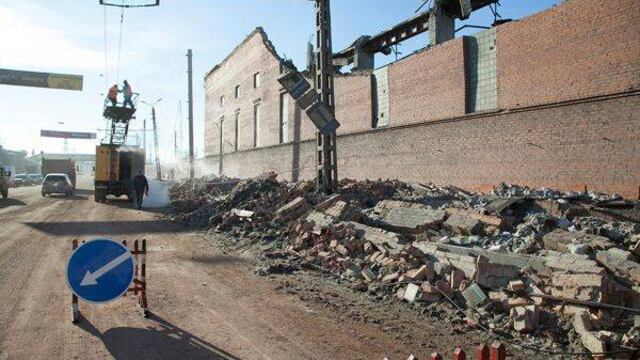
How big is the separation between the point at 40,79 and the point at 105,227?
2703cm

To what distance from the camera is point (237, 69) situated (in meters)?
39.3

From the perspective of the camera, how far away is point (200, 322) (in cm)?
640

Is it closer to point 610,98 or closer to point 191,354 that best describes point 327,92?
point 610,98

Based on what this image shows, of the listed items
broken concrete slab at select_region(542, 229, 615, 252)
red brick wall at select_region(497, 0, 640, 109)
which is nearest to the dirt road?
broken concrete slab at select_region(542, 229, 615, 252)

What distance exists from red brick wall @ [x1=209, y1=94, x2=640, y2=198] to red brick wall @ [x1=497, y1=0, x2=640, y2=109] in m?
0.47

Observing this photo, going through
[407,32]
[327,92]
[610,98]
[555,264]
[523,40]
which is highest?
[407,32]

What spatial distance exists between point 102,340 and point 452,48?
47.4 ft

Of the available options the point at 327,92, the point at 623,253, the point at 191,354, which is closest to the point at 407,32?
the point at 327,92

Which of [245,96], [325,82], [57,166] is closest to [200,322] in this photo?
[325,82]

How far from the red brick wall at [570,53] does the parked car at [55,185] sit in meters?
28.2

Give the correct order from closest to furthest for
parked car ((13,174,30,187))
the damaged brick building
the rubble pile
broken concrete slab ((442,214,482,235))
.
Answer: the rubble pile < broken concrete slab ((442,214,482,235)) < the damaged brick building < parked car ((13,174,30,187))

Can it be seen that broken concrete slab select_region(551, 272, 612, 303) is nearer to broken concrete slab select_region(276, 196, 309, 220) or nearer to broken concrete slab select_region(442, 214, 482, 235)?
broken concrete slab select_region(442, 214, 482, 235)

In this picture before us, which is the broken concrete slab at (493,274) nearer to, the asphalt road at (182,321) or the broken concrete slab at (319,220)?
the asphalt road at (182,321)

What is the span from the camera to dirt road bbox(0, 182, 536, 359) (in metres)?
5.42
